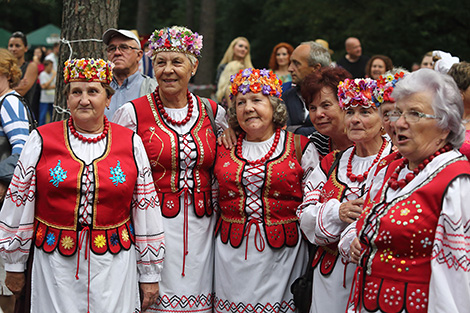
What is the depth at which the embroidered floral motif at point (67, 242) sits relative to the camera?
3959mm

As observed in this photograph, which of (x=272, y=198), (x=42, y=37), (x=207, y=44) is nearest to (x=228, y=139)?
(x=272, y=198)

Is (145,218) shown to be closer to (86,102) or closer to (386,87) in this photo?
(86,102)

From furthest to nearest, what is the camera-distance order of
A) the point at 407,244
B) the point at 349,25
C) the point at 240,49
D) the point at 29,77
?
the point at 349,25 → the point at 240,49 → the point at 29,77 → the point at 407,244

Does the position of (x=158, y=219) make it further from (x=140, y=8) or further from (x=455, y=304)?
(x=140, y=8)

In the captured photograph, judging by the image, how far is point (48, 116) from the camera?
48.6ft

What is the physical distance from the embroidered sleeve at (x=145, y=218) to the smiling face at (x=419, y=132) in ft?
5.65

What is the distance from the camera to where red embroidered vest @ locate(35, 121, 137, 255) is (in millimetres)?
3928

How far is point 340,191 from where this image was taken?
158 inches

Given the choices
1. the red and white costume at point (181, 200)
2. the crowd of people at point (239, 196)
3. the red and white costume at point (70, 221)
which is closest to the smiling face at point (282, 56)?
the crowd of people at point (239, 196)

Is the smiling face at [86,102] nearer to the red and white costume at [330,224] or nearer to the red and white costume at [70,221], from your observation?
the red and white costume at [70,221]

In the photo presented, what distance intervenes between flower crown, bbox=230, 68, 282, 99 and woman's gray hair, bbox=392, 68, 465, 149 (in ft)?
4.62

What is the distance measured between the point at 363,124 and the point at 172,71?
145cm

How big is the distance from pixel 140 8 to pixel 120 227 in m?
17.0

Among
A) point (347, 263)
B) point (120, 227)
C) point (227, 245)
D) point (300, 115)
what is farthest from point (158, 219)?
point (300, 115)
